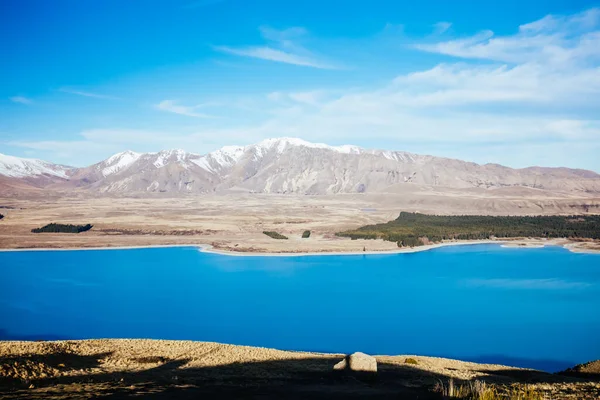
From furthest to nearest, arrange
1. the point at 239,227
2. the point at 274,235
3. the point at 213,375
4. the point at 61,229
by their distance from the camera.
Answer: the point at 239,227 → the point at 61,229 → the point at 274,235 → the point at 213,375

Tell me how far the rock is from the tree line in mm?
57630

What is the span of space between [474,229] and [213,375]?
78315mm

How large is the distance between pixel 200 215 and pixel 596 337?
9245 cm

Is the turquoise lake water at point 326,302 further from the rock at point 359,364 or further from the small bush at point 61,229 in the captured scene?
the small bush at point 61,229

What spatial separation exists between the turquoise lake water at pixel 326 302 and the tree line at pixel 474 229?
46.1 ft

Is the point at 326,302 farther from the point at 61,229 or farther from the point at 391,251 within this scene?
the point at 61,229

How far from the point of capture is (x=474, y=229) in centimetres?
8412

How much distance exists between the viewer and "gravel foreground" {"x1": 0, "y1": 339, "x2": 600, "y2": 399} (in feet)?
32.4

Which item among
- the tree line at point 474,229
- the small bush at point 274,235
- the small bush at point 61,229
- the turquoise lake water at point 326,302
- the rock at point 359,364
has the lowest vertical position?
the turquoise lake water at point 326,302

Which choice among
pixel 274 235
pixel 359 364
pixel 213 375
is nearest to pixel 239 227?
pixel 274 235

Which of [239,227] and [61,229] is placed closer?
[61,229]

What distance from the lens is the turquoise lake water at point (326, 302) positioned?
93.6 feet

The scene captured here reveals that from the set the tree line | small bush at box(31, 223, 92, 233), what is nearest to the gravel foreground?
the tree line


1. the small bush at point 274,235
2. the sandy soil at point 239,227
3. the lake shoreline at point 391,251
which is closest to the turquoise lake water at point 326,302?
the lake shoreline at point 391,251
